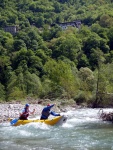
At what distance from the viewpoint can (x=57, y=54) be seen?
6688 cm

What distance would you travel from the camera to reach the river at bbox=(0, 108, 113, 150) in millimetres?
13734

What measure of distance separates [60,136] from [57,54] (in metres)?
51.3

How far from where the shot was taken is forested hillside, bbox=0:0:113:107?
35.4 meters

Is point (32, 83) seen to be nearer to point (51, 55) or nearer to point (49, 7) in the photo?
point (51, 55)

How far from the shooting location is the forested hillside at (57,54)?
116ft

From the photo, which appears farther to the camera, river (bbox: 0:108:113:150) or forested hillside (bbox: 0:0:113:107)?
forested hillside (bbox: 0:0:113:107)

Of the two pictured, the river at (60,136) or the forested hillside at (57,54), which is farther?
the forested hillside at (57,54)

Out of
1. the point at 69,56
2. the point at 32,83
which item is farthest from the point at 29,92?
the point at 69,56

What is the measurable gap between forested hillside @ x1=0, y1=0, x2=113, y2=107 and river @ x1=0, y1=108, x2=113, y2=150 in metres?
12.0

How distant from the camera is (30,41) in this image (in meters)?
72.8

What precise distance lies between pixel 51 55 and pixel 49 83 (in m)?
28.7

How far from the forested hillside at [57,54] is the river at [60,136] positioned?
12015 millimetres

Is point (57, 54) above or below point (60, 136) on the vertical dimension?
below

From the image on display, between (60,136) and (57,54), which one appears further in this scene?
(57,54)
